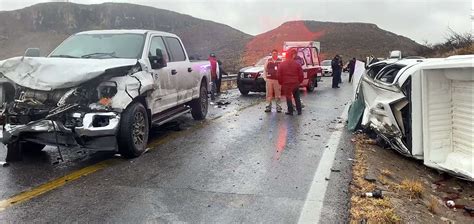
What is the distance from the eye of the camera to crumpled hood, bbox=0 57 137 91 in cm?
557

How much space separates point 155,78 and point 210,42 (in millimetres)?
87798

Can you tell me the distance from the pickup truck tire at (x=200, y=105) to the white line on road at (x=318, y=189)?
334 centimetres

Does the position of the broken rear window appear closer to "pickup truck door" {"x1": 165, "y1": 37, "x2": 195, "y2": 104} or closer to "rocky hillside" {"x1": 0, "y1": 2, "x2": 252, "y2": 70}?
"pickup truck door" {"x1": 165, "y1": 37, "x2": 195, "y2": 104}

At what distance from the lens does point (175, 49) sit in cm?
842

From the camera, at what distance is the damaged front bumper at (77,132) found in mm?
5504

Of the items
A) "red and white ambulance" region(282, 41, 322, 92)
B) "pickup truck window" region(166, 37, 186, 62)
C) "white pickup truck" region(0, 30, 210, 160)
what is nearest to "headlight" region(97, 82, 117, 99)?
"white pickup truck" region(0, 30, 210, 160)

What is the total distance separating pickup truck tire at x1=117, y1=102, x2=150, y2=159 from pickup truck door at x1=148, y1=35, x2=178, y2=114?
1.77ft

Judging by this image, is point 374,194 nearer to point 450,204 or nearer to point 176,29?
point 450,204

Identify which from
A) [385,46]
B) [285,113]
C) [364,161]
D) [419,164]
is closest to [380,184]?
[364,161]

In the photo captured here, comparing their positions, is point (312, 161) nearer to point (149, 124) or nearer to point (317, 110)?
point (149, 124)

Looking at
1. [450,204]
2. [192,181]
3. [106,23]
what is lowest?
[450,204]

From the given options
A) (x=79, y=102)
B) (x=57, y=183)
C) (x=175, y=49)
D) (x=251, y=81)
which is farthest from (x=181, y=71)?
(x=251, y=81)

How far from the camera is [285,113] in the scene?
11508 mm

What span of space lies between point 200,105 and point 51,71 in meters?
4.34
